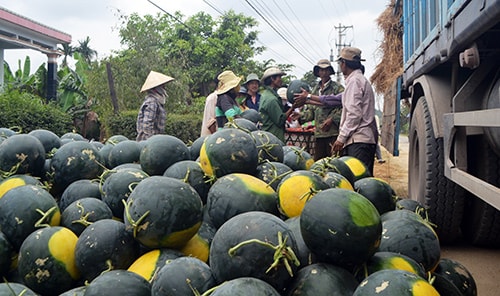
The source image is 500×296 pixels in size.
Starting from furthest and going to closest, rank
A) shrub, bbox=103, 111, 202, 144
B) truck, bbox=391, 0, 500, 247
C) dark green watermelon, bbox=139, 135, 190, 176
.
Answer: shrub, bbox=103, 111, 202, 144 → truck, bbox=391, 0, 500, 247 → dark green watermelon, bbox=139, 135, 190, 176

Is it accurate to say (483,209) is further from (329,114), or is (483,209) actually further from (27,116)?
(27,116)

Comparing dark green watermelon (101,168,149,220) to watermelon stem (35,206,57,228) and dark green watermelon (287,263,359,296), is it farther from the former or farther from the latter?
dark green watermelon (287,263,359,296)

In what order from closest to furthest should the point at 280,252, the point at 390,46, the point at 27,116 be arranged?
the point at 280,252
the point at 390,46
the point at 27,116

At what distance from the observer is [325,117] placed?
602 centimetres

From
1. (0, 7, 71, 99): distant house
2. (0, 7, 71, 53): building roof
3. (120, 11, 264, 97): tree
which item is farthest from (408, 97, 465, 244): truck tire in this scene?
(120, 11, 264, 97): tree

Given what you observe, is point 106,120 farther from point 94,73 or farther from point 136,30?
point 136,30

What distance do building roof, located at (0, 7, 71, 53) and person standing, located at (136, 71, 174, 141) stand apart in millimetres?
11408

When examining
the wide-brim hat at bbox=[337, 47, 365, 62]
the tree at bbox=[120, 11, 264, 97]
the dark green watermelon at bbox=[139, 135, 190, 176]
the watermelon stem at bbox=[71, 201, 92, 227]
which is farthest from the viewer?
the tree at bbox=[120, 11, 264, 97]

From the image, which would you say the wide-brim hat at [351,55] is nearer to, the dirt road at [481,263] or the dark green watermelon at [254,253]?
the dirt road at [481,263]

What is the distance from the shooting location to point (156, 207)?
1923 mm

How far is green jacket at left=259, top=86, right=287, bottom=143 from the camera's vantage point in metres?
6.27

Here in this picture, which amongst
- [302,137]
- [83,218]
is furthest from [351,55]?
→ [83,218]

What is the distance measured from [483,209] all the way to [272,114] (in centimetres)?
291

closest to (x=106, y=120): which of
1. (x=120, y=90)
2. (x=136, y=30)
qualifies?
(x=120, y=90)
